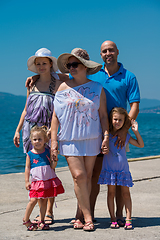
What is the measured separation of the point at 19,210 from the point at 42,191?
122 cm

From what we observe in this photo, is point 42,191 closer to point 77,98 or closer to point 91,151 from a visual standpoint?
point 91,151

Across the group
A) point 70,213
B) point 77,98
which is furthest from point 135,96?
point 70,213

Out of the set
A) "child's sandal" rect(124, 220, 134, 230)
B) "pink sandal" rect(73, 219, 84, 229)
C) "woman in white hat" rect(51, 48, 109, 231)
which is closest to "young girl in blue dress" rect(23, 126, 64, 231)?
"woman in white hat" rect(51, 48, 109, 231)

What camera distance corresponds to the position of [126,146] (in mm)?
4000

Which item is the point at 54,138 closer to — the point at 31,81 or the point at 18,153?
the point at 31,81

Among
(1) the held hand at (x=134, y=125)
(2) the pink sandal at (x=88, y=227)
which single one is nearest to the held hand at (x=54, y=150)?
(2) the pink sandal at (x=88, y=227)

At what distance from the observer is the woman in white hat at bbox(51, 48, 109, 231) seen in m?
3.58

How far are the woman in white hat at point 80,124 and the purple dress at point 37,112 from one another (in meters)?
0.22

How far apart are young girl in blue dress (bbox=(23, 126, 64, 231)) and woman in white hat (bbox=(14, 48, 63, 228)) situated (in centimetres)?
20

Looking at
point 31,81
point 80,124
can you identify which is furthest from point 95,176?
point 31,81

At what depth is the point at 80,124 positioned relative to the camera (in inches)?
141

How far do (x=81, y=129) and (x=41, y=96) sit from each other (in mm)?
679

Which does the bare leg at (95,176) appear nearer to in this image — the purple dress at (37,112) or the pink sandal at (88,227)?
the pink sandal at (88,227)

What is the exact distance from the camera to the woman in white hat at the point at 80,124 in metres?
3.58
